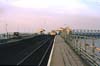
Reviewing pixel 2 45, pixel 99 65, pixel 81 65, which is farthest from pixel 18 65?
pixel 2 45

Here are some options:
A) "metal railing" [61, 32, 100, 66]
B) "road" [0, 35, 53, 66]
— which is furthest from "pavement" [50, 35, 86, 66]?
"road" [0, 35, 53, 66]

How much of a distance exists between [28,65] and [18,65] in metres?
0.91

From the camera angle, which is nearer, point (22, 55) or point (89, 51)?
point (89, 51)

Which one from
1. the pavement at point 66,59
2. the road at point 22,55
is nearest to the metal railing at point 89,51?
the pavement at point 66,59

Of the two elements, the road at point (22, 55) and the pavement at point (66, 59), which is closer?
the pavement at point (66, 59)

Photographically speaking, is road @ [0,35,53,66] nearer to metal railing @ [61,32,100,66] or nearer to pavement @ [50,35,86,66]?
pavement @ [50,35,86,66]

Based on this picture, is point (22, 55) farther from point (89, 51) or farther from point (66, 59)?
point (89, 51)

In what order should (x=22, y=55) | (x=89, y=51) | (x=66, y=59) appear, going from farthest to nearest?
1. (x=22, y=55)
2. (x=66, y=59)
3. (x=89, y=51)

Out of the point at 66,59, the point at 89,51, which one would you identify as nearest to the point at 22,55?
the point at 66,59

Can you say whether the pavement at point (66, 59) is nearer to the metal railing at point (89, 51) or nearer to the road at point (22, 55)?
the metal railing at point (89, 51)

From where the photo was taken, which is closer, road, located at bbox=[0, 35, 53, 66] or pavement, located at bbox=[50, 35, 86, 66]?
pavement, located at bbox=[50, 35, 86, 66]

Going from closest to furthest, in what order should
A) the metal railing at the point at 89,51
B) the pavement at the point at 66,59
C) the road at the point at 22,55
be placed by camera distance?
the metal railing at the point at 89,51, the pavement at the point at 66,59, the road at the point at 22,55

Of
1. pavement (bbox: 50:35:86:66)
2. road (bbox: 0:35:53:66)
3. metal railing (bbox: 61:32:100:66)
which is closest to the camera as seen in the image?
metal railing (bbox: 61:32:100:66)

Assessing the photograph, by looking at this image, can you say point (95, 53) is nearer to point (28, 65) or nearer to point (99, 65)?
point (99, 65)
